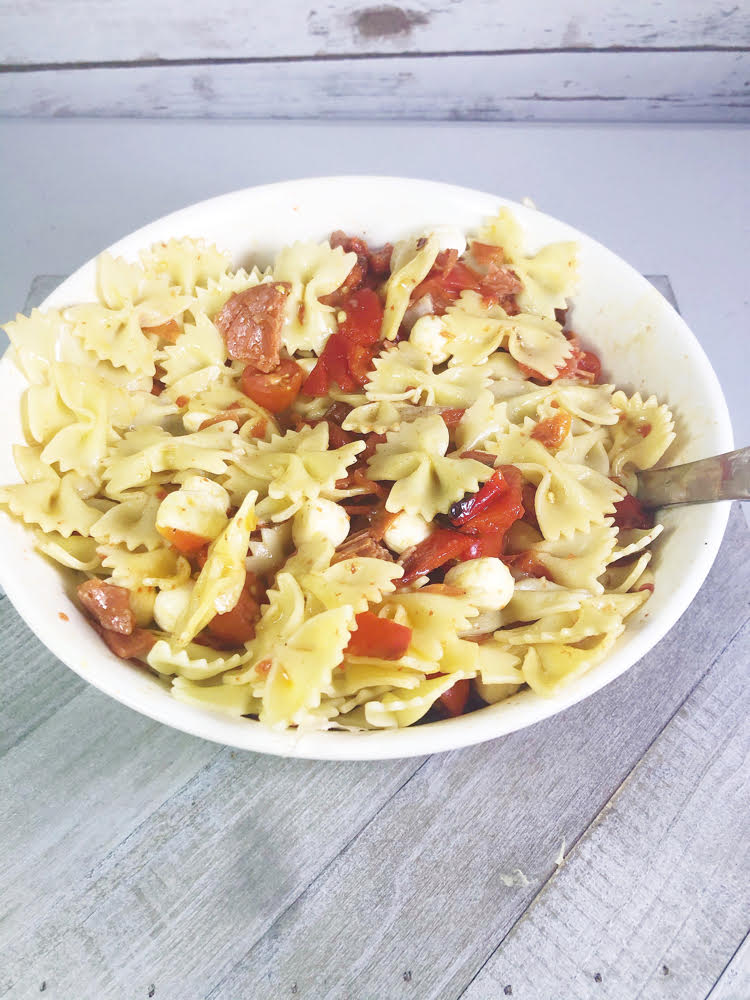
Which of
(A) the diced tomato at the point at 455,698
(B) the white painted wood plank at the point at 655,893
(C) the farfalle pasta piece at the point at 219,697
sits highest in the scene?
(C) the farfalle pasta piece at the point at 219,697

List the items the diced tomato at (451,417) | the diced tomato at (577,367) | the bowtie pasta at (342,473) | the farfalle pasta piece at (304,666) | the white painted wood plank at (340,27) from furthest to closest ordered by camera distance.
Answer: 1. the white painted wood plank at (340,27)
2. the diced tomato at (577,367)
3. the diced tomato at (451,417)
4. the bowtie pasta at (342,473)
5. the farfalle pasta piece at (304,666)

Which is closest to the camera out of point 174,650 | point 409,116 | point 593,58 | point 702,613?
point 174,650

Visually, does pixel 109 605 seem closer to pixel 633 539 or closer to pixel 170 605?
pixel 170 605

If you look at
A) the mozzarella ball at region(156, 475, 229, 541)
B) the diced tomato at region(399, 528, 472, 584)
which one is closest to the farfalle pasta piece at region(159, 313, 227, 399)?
the mozzarella ball at region(156, 475, 229, 541)

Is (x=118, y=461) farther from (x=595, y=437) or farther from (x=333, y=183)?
(x=595, y=437)

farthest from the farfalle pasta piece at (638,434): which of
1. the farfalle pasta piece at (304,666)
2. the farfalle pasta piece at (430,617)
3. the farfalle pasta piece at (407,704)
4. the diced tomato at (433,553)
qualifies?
the farfalle pasta piece at (304,666)

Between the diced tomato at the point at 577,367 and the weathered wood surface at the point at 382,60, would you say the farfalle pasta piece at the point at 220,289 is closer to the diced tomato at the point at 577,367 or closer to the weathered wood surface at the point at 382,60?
the diced tomato at the point at 577,367

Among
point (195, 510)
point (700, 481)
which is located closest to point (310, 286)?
point (195, 510)

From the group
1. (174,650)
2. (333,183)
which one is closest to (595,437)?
(333,183)
